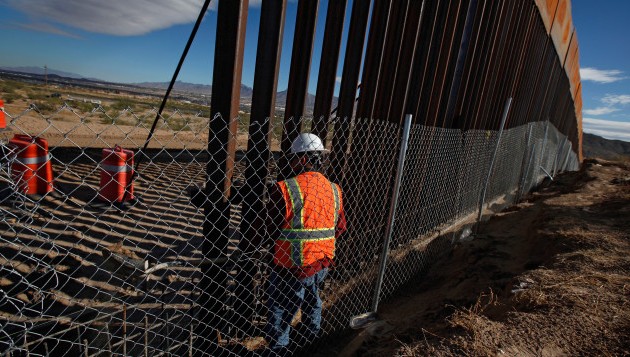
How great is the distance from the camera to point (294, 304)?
3.28 m

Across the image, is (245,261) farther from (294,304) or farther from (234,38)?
(234,38)

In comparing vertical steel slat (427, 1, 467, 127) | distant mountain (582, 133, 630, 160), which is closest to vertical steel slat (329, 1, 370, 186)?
vertical steel slat (427, 1, 467, 127)

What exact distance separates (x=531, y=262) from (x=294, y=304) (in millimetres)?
3281

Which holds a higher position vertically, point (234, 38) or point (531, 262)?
point (234, 38)

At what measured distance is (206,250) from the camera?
9.71 feet

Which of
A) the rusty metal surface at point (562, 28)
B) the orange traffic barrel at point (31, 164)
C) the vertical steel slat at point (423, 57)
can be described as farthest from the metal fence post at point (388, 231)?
the rusty metal surface at point (562, 28)

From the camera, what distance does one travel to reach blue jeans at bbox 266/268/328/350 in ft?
10.5

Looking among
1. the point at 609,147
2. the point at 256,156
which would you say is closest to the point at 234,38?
the point at 256,156

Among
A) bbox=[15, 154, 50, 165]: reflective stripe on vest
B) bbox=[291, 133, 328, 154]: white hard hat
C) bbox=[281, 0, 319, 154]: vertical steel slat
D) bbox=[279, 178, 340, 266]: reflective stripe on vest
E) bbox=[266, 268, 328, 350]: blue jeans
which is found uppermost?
bbox=[281, 0, 319, 154]: vertical steel slat

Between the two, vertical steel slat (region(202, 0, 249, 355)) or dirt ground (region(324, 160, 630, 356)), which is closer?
dirt ground (region(324, 160, 630, 356))

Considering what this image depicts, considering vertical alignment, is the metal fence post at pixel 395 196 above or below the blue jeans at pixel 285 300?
above

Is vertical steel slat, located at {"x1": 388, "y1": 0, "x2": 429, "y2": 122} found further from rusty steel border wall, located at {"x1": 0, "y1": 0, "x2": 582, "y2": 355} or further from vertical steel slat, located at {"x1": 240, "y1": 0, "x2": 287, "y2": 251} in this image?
vertical steel slat, located at {"x1": 240, "y1": 0, "x2": 287, "y2": 251}

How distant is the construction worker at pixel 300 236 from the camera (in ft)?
9.66

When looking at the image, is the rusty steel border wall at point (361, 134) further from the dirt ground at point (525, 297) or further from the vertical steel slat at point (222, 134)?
the dirt ground at point (525, 297)
